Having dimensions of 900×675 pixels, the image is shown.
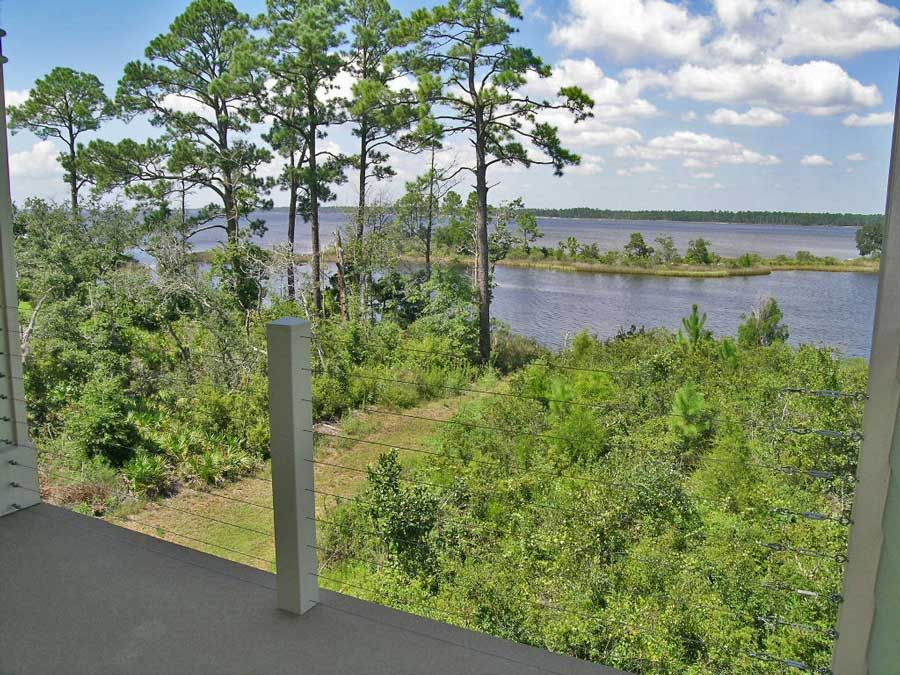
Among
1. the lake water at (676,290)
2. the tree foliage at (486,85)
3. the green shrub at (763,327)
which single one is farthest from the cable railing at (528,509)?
the tree foliage at (486,85)

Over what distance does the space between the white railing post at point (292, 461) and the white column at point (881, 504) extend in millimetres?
912

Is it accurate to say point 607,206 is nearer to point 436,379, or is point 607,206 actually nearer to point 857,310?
point 857,310

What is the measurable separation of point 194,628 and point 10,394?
3.15 ft

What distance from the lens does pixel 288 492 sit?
4.30 ft

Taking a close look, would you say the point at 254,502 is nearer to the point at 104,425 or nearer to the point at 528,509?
the point at 104,425

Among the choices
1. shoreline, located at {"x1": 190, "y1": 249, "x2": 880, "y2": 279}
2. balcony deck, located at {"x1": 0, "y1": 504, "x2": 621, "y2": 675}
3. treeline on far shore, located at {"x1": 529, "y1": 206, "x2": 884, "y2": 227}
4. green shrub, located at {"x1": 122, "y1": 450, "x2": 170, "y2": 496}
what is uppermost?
treeline on far shore, located at {"x1": 529, "y1": 206, "x2": 884, "y2": 227}

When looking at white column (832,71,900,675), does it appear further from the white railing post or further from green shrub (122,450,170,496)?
green shrub (122,450,170,496)

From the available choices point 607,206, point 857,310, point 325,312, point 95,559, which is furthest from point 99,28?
point 857,310

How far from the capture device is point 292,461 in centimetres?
129

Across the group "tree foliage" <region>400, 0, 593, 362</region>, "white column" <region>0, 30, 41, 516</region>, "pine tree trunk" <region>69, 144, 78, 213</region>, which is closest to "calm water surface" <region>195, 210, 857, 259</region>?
"tree foliage" <region>400, 0, 593, 362</region>

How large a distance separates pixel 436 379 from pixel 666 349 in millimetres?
2701

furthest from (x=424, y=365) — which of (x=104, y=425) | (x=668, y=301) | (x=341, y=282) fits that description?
(x=668, y=301)

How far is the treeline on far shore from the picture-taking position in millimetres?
10750

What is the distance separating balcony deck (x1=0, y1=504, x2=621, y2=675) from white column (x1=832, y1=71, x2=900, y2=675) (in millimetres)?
418
